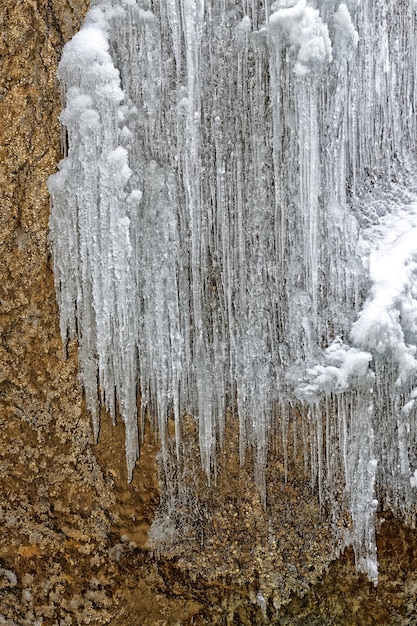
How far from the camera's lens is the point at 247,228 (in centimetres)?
222

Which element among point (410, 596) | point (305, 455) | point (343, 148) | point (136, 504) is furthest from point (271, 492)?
point (343, 148)

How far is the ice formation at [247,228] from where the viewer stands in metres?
2.08

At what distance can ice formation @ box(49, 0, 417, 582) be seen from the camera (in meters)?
2.08

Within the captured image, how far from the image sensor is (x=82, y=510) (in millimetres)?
2373

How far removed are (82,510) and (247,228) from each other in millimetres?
1277

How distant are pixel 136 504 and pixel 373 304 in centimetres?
123

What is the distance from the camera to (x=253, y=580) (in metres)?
2.52

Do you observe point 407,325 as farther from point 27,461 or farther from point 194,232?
point 27,461

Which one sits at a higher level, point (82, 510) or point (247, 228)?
point (247, 228)

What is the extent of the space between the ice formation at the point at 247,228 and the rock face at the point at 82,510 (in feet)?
0.28

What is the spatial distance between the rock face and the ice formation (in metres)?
0.09

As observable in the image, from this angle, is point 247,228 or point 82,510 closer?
point 247,228

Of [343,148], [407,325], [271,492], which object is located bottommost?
[271,492]

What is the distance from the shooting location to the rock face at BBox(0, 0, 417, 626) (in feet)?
7.00
